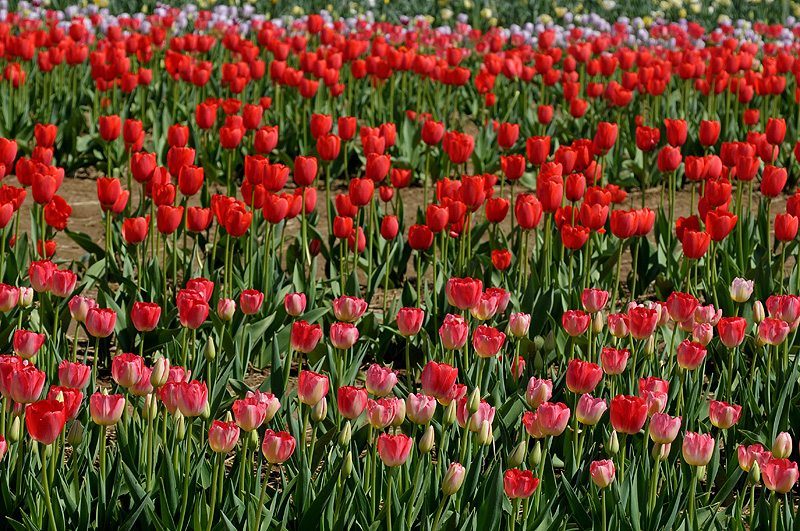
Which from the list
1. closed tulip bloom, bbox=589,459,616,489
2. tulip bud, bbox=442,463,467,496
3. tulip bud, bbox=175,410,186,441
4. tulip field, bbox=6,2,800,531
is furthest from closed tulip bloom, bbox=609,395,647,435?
tulip bud, bbox=175,410,186,441

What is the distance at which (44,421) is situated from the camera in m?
1.81

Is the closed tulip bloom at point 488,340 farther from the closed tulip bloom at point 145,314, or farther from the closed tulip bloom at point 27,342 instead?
the closed tulip bloom at point 27,342

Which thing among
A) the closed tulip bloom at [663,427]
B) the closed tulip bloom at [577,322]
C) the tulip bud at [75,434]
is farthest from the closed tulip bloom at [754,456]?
the tulip bud at [75,434]

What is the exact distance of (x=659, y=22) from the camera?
43.9 ft

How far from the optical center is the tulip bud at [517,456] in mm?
2016

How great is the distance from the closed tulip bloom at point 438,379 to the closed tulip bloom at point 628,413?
30cm

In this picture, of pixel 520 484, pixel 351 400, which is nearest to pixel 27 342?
pixel 351 400

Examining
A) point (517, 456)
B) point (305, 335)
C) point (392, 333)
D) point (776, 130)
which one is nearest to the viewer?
point (517, 456)

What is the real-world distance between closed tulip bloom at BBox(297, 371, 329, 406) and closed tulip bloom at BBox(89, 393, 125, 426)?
335 mm

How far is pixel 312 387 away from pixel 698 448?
2.34 ft

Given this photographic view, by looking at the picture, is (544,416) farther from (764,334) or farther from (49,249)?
(49,249)

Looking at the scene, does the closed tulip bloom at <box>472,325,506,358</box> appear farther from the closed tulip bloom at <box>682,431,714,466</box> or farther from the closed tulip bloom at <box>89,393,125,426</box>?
the closed tulip bloom at <box>89,393,125,426</box>

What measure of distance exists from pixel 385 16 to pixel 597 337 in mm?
10937

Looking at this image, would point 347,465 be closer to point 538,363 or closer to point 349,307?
point 349,307
